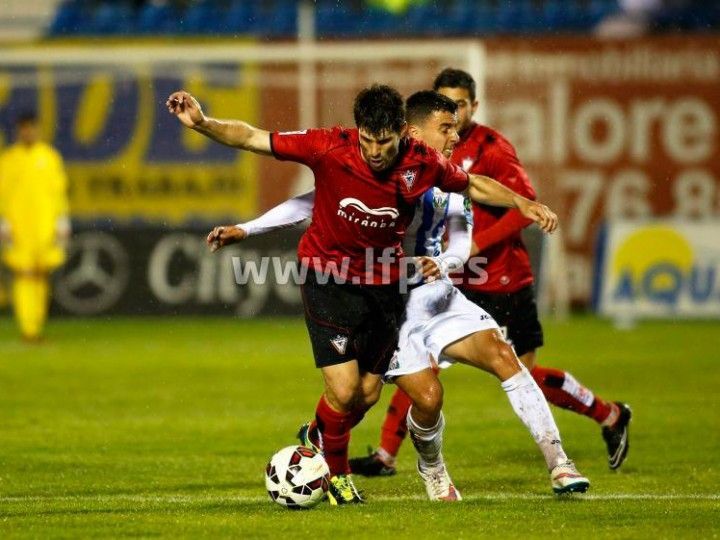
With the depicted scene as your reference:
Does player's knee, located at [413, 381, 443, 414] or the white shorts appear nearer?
player's knee, located at [413, 381, 443, 414]

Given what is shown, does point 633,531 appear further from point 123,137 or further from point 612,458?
point 123,137

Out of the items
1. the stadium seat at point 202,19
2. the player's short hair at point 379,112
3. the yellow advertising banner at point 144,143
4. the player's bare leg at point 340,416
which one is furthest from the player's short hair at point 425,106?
the stadium seat at point 202,19

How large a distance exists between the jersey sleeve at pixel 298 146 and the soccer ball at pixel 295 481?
1381 mm

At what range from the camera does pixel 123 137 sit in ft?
63.6

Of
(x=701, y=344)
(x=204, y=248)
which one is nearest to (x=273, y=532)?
(x=701, y=344)

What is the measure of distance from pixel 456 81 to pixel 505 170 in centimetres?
55

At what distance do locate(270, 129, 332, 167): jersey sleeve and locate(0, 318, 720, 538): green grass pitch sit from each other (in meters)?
1.63

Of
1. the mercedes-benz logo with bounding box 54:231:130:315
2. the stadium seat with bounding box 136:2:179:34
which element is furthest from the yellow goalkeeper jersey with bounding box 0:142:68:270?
the stadium seat with bounding box 136:2:179:34

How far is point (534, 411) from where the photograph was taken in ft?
22.8

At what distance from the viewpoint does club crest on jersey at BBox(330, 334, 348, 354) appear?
6.86 meters

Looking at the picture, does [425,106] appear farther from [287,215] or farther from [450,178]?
[287,215]

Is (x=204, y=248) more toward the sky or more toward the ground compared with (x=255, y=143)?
more toward the ground

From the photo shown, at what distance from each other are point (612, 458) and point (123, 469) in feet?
8.90

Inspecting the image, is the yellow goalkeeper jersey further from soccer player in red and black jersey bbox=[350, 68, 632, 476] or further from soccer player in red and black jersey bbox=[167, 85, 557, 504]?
soccer player in red and black jersey bbox=[167, 85, 557, 504]
